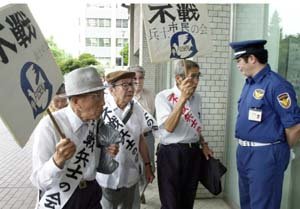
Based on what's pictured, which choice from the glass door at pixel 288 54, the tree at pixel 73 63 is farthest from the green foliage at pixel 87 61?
the glass door at pixel 288 54

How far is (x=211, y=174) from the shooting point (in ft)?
11.4

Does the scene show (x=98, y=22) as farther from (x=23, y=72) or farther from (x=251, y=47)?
(x=23, y=72)

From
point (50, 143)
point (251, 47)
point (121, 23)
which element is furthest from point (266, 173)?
point (121, 23)

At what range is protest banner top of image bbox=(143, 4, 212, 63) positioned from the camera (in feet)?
11.3

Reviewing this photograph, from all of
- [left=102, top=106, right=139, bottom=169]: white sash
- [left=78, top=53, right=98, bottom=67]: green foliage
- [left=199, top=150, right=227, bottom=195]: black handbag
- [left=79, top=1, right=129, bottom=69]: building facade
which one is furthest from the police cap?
[left=79, top=1, right=129, bottom=69]: building facade

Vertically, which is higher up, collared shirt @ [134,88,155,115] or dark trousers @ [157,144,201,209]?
collared shirt @ [134,88,155,115]

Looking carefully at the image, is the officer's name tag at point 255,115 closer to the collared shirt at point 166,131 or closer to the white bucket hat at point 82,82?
the collared shirt at point 166,131

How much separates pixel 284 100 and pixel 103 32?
64430 mm

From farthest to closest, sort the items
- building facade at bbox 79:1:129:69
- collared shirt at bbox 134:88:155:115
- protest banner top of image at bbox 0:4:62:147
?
1. building facade at bbox 79:1:129:69
2. collared shirt at bbox 134:88:155:115
3. protest banner top of image at bbox 0:4:62:147

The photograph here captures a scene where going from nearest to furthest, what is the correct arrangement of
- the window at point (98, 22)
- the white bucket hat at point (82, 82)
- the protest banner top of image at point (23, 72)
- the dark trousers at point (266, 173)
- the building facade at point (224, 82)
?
the protest banner top of image at point (23, 72)
the white bucket hat at point (82, 82)
the dark trousers at point (266, 173)
the building facade at point (224, 82)
the window at point (98, 22)

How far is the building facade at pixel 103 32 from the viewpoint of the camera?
6344 centimetres

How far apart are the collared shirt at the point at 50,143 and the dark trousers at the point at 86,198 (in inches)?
3.1

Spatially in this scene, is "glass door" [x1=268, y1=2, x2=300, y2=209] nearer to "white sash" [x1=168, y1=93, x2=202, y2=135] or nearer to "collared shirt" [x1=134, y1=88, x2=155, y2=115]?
"white sash" [x1=168, y1=93, x2=202, y2=135]

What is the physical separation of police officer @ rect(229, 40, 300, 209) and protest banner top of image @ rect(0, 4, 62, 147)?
5.33ft
